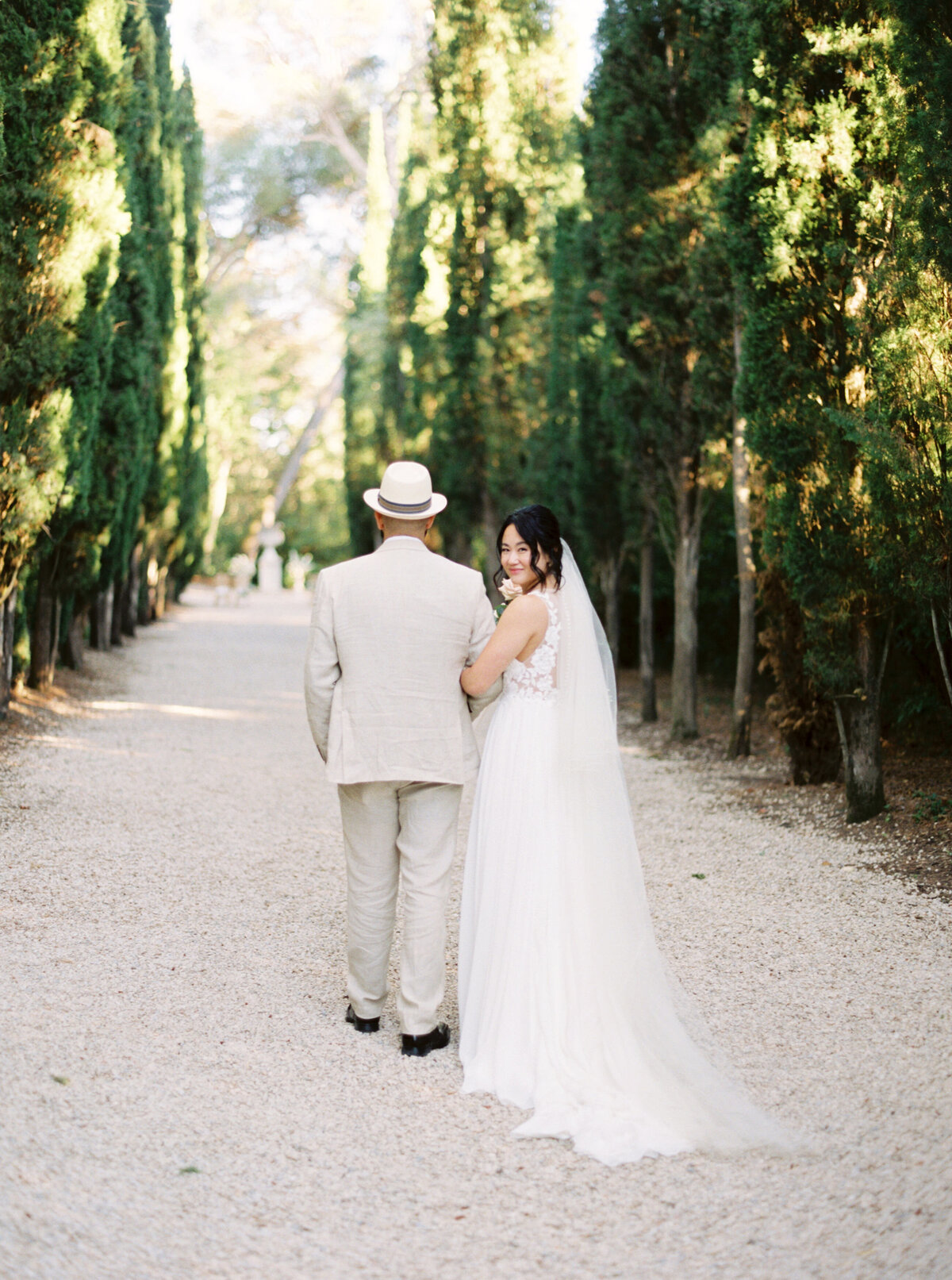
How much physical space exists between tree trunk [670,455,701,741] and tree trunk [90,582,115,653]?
986cm

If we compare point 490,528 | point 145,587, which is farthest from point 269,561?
point 490,528

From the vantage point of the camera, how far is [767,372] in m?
8.05

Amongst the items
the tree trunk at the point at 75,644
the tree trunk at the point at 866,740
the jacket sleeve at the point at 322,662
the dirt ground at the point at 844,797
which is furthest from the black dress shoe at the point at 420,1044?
the tree trunk at the point at 75,644

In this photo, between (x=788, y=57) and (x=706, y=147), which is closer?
(x=788, y=57)

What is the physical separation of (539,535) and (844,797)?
530 cm

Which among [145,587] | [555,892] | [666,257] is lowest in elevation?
[555,892]

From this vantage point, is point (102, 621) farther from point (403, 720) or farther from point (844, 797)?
point (403, 720)

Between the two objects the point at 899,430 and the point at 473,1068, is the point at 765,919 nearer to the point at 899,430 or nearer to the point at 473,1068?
the point at 473,1068

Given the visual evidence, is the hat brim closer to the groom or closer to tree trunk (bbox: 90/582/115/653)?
the groom

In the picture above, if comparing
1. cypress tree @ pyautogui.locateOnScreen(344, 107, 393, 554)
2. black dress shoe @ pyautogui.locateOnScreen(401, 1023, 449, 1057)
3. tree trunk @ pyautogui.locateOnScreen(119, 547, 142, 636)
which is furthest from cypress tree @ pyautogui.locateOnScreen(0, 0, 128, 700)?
cypress tree @ pyautogui.locateOnScreen(344, 107, 393, 554)

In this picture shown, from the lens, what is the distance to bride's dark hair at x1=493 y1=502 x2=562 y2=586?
12.9 ft

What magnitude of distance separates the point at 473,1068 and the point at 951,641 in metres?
6.29

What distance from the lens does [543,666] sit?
3.97m

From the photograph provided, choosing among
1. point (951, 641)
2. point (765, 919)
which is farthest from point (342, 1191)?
point (951, 641)
